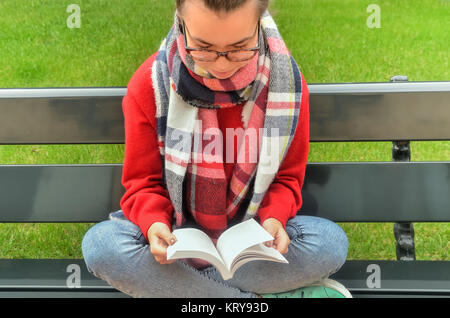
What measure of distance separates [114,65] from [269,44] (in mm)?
2054

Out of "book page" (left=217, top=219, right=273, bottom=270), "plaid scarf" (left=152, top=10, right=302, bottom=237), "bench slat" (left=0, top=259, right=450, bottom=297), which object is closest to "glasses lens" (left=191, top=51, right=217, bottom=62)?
"plaid scarf" (left=152, top=10, right=302, bottom=237)

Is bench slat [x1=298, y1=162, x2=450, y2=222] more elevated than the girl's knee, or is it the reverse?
bench slat [x1=298, y1=162, x2=450, y2=222]

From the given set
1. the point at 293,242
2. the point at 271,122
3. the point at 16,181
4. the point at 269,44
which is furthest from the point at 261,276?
the point at 16,181

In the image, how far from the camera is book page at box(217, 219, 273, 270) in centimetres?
153

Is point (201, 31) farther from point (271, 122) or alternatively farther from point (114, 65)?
point (114, 65)

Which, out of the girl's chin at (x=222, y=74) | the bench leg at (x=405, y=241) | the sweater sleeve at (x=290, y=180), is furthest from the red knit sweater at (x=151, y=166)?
the bench leg at (x=405, y=241)

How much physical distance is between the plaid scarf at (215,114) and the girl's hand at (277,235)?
9 centimetres

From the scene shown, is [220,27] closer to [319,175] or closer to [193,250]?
[193,250]

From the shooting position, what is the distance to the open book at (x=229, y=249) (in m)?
1.51

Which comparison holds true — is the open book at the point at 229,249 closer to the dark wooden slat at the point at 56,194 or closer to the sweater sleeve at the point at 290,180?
the sweater sleeve at the point at 290,180

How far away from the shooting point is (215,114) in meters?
1.79

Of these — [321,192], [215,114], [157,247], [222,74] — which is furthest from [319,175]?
[157,247]

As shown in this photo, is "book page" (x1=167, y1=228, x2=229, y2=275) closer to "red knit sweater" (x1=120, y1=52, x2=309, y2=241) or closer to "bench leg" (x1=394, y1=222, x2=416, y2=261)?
"red knit sweater" (x1=120, y1=52, x2=309, y2=241)

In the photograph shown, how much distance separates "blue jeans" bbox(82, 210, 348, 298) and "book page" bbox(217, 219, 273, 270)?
0.17 meters
